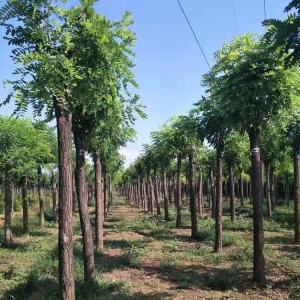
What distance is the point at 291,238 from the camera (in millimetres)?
20109

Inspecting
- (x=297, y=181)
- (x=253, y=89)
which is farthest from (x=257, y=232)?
(x=297, y=181)

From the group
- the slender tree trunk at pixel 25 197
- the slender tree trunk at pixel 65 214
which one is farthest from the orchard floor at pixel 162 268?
the slender tree trunk at pixel 65 214

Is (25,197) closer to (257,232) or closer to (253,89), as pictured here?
(257,232)

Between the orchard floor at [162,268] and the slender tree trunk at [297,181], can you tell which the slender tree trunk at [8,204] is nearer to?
the orchard floor at [162,268]

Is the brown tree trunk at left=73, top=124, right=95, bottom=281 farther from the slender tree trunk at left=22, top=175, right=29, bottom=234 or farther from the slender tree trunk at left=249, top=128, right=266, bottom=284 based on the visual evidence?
the slender tree trunk at left=22, top=175, right=29, bottom=234

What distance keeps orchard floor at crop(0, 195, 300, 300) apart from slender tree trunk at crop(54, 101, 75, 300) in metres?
3.70

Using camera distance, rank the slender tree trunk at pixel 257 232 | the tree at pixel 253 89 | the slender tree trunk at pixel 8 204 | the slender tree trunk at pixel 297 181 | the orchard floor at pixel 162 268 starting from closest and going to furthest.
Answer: the tree at pixel 253 89
the orchard floor at pixel 162 268
the slender tree trunk at pixel 257 232
the slender tree trunk at pixel 297 181
the slender tree trunk at pixel 8 204

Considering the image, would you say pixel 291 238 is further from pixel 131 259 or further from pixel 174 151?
pixel 131 259

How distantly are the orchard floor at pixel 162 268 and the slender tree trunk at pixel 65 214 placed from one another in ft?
12.1

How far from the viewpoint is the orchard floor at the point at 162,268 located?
424 inches

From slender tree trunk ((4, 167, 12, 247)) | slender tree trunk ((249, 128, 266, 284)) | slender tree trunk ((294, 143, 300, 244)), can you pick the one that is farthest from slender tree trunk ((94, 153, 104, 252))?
slender tree trunk ((294, 143, 300, 244))

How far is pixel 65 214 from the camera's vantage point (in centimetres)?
669

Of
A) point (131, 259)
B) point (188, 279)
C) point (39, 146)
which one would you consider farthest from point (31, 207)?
point (188, 279)

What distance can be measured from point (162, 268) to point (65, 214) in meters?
8.53
